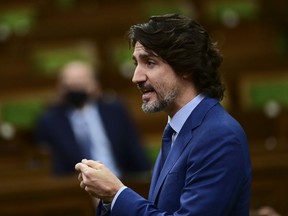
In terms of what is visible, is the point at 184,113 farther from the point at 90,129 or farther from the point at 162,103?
the point at 90,129

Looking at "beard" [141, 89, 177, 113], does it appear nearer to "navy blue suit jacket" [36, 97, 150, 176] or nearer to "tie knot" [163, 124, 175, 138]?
"tie knot" [163, 124, 175, 138]

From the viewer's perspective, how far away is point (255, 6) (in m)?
2.74

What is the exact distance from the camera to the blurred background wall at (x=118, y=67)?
1.51m

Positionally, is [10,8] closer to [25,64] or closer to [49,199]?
[25,64]

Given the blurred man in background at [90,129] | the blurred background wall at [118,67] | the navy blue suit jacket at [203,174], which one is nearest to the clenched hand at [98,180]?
the navy blue suit jacket at [203,174]

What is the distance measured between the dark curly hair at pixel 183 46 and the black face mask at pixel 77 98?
1.05 meters

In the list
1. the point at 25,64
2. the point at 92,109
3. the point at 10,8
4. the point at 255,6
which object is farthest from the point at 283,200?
the point at 10,8

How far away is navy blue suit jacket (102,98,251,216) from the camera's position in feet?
2.39

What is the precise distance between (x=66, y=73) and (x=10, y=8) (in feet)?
3.40

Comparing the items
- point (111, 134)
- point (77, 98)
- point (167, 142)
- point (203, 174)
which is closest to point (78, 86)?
point (77, 98)

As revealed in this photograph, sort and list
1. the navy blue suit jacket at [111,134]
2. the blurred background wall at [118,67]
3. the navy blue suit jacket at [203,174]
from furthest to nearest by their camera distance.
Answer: the navy blue suit jacket at [111,134]
the blurred background wall at [118,67]
the navy blue suit jacket at [203,174]

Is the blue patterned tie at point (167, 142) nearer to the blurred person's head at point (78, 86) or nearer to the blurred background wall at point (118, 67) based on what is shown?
the blurred background wall at point (118, 67)

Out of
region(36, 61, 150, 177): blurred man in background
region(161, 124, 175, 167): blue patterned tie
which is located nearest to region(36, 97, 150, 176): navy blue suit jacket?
region(36, 61, 150, 177): blurred man in background

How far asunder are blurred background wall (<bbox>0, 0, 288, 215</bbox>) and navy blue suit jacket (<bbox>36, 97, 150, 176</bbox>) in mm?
64
